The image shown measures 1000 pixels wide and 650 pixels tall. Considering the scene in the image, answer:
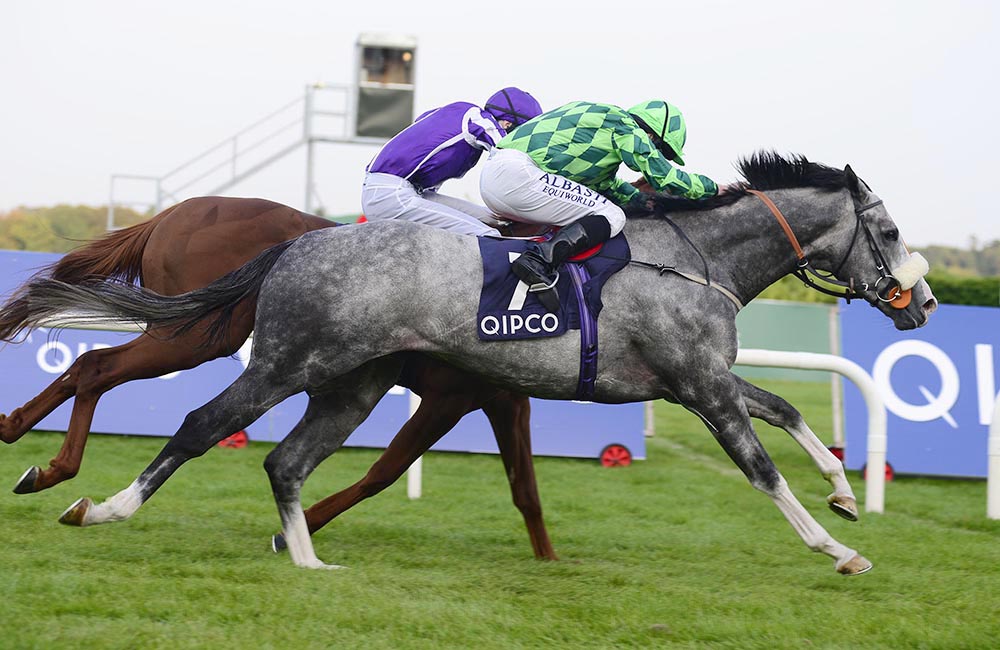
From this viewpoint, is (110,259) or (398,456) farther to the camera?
(110,259)

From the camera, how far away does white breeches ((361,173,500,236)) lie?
4629mm

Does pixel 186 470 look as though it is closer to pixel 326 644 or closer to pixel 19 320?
pixel 19 320

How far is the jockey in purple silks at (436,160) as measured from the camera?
4.65m

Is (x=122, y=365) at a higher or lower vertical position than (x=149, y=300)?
lower

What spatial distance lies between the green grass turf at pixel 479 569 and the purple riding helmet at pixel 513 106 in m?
1.90

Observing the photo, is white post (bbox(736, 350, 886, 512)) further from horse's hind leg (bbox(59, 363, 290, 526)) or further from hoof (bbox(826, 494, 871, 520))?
horse's hind leg (bbox(59, 363, 290, 526))

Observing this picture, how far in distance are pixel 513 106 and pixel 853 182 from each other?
1.46m

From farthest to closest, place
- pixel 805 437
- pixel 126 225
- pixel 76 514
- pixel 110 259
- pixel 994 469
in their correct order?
pixel 126 225 → pixel 994 469 → pixel 110 259 → pixel 805 437 → pixel 76 514

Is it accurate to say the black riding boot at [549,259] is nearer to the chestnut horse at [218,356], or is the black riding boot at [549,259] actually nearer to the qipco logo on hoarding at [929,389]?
the chestnut horse at [218,356]

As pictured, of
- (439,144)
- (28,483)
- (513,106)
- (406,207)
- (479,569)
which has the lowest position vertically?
(479,569)

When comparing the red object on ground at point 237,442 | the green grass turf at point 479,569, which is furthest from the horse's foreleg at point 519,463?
the red object on ground at point 237,442

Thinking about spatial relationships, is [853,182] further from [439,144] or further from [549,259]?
[439,144]

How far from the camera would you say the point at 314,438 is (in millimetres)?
4449

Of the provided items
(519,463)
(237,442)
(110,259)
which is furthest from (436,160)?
(237,442)
